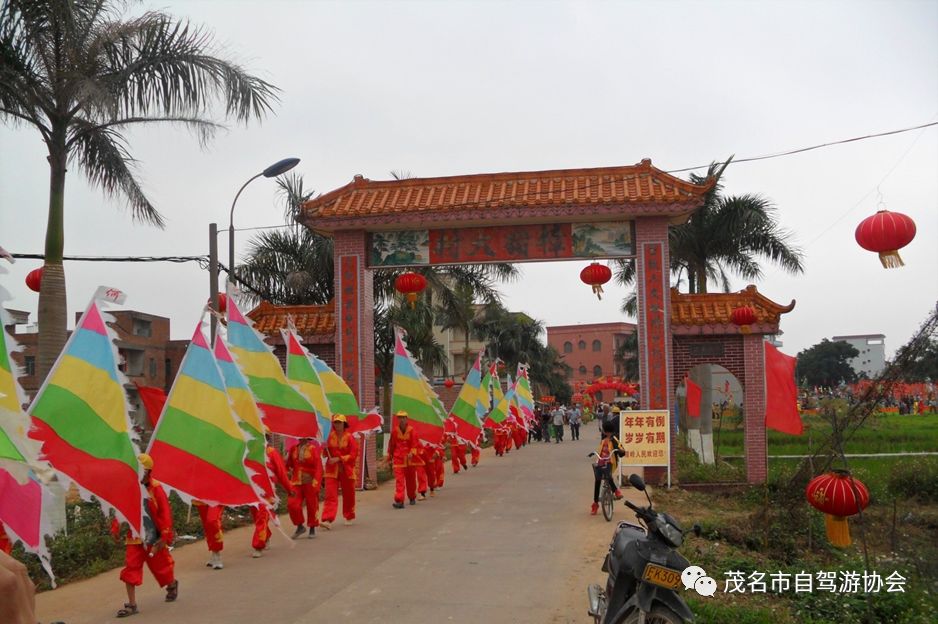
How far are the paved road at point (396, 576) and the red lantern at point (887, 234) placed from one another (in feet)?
15.7

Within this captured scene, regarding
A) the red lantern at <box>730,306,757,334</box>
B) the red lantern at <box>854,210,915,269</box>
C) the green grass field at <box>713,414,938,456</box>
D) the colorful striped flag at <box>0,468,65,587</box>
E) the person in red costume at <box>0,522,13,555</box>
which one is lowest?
the green grass field at <box>713,414,938,456</box>

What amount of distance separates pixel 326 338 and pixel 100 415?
34.4 ft

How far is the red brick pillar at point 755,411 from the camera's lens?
17.2m

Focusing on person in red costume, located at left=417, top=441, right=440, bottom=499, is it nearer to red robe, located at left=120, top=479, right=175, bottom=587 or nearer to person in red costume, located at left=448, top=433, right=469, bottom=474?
person in red costume, located at left=448, top=433, right=469, bottom=474

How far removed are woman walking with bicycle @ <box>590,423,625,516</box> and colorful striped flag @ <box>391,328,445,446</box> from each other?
3633mm

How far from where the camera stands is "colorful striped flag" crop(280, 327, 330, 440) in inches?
523

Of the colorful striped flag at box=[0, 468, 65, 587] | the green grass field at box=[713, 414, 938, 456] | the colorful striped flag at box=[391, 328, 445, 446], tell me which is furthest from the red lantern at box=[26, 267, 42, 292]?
the green grass field at box=[713, 414, 938, 456]

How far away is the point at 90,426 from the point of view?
7766mm

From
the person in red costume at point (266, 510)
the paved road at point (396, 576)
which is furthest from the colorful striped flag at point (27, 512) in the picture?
the person in red costume at point (266, 510)


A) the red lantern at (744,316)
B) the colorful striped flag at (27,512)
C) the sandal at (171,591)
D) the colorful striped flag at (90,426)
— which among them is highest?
the red lantern at (744,316)

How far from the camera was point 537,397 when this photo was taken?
200ft

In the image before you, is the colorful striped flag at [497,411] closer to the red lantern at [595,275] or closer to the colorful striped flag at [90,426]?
the red lantern at [595,275]

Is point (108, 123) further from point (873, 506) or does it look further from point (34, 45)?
point (873, 506)

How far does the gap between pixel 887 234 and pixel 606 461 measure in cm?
578
